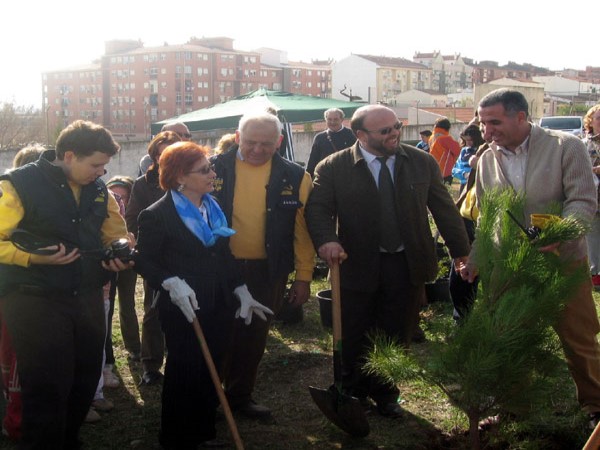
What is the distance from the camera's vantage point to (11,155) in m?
23.8

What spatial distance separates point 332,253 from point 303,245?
0.44 meters

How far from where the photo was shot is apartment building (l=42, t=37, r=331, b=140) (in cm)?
9119

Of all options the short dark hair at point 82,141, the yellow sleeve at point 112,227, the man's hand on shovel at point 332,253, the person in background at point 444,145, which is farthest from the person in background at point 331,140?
the short dark hair at point 82,141

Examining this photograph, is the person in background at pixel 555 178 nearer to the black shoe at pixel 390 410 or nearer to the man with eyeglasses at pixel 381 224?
the man with eyeglasses at pixel 381 224

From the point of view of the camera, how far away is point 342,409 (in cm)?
370

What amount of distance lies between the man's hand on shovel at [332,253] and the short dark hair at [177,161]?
83cm

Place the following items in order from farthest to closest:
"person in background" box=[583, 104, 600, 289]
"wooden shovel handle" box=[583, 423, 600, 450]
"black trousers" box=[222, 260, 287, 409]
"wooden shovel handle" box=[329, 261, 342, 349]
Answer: "person in background" box=[583, 104, 600, 289]
"black trousers" box=[222, 260, 287, 409]
"wooden shovel handle" box=[329, 261, 342, 349]
"wooden shovel handle" box=[583, 423, 600, 450]

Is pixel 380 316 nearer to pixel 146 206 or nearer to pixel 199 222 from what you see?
pixel 199 222

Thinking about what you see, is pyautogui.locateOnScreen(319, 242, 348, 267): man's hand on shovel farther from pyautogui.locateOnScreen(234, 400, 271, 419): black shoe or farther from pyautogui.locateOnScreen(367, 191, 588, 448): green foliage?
pyautogui.locateOnScreen(234, 400, 271, 419): black shoe

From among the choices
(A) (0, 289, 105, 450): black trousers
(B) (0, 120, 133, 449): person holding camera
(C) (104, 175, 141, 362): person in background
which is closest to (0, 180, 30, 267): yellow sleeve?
(B) (0, 120, 133, 449): person holding camera

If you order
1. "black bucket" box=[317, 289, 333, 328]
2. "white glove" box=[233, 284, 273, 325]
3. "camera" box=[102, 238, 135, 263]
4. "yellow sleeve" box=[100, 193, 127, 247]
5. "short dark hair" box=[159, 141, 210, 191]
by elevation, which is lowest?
"black bucket" box=[317, 289, 333, 328]

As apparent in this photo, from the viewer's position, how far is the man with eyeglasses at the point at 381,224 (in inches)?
157

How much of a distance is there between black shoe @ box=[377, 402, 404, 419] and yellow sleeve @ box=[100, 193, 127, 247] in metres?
1.83

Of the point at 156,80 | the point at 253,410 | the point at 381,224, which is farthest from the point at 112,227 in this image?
the point at 156,80
